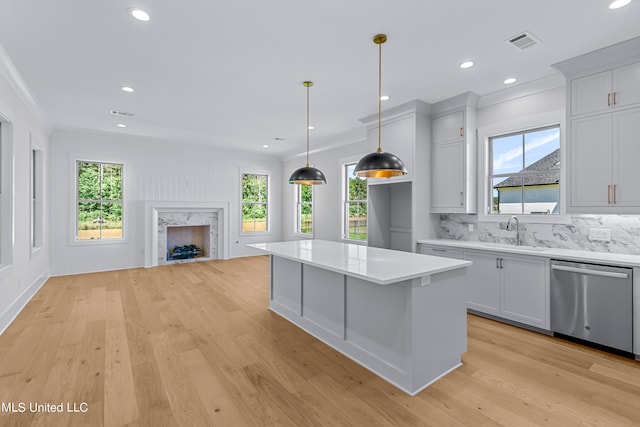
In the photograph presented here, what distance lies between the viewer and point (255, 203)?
8359mm

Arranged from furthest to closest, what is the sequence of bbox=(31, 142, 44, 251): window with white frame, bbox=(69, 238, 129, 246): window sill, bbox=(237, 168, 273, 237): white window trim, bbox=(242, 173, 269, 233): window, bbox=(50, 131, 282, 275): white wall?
1. bbox=(242, 173, 269, 233): window
2. bbox=(237, 168, 273, 237): white window trim
3. bbox=(69, 238, 129, 246): window sill
4. bbox=(50, 131, 282, 275): white wall
5. bbox=(31, 142, 44, 251): window with white frame

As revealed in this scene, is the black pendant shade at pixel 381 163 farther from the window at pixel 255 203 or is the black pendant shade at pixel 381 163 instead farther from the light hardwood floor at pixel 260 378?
the window at pixel 255 203

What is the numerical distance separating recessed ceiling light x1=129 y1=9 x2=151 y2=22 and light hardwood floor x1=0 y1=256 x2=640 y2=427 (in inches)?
109

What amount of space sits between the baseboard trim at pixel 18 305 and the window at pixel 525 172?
19.1 feet

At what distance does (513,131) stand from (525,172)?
530 mm

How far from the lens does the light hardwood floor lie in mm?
1948

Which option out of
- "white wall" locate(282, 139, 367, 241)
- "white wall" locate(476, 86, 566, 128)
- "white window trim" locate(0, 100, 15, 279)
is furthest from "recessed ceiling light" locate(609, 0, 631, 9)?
"white window trim" locate(0, 100, 15, 279)

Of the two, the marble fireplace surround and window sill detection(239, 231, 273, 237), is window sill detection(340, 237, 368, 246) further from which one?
the marble fireplace surround

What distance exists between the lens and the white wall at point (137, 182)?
5.87m

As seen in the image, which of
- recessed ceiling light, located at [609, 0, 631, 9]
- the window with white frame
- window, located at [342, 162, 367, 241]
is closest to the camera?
→ recessed ceiling light, located at [609, 0, 631, 9]

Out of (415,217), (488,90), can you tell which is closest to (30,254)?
(415,217)

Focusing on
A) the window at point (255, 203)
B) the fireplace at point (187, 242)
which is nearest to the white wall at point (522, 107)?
the window at point (255, 203)

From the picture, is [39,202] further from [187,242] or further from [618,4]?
[618,4]

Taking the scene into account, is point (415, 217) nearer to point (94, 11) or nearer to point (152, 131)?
point (94, 11)
